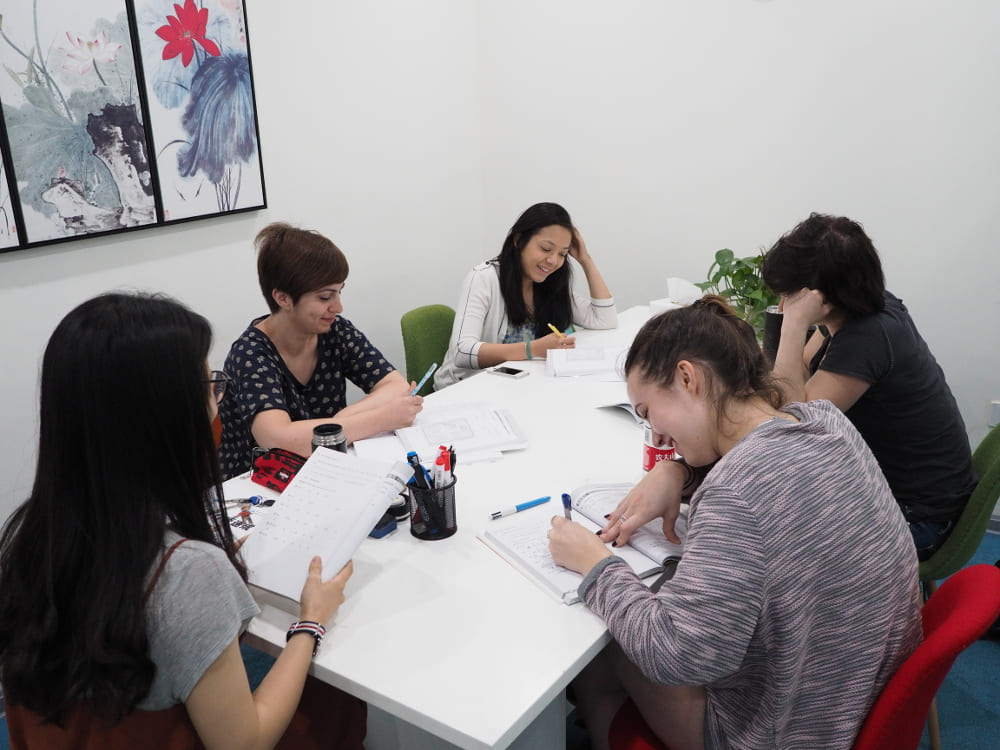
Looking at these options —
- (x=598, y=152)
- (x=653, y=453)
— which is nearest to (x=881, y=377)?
(x=653, y=453)

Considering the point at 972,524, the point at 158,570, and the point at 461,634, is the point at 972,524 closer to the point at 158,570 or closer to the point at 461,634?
the point at 461,634

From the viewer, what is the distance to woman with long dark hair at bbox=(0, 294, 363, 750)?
978 mm

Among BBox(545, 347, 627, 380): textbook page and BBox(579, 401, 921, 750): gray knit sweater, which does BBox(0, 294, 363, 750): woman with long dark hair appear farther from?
BBox(545, 347, 627, 380): textbook page

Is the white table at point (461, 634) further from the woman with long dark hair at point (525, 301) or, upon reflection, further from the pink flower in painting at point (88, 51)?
the pink flower in painting at point (88, 51)

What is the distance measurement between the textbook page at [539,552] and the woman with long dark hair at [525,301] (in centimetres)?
123

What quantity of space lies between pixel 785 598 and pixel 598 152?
2.94 metres

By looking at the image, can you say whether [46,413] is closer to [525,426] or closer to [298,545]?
[298,545]

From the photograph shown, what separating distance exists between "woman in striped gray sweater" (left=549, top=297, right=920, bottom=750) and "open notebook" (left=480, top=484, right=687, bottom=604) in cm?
4

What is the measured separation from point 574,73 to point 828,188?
4.19ft

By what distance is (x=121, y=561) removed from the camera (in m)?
0.98

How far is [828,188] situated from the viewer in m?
3.21

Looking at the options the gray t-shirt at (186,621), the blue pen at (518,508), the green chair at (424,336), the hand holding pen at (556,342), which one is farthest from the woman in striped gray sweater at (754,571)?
the green chair at (424,336)

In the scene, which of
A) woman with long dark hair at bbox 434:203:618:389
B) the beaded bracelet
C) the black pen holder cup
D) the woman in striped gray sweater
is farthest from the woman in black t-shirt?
the beaded bracelet

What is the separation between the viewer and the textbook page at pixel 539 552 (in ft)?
4.40
